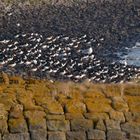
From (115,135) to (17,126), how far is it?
1444mm

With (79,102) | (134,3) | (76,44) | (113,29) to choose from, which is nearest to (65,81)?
(79,102)

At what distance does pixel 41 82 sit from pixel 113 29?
4009 mm

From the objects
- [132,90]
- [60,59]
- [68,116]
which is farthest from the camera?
[60,59]

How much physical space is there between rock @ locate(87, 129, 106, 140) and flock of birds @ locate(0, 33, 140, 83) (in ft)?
5.13

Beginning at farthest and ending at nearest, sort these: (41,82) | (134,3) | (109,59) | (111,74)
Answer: (134,3)
(109,59)
(111,74)
(41,82)

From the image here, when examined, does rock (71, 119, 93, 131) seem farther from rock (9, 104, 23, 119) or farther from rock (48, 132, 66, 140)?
→ rock (9, 104, 23, 119)

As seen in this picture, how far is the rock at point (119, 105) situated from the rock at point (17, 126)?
4.47 feet

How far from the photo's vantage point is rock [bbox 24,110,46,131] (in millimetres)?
8078

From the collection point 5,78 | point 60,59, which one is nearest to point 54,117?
point 5,78

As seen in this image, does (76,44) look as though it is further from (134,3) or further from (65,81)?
(134,3)

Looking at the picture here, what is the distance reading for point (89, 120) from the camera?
8164 mm

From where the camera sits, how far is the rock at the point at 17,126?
8.07m

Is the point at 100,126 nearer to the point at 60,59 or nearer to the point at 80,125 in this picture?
the point at 80,125

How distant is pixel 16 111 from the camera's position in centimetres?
816
